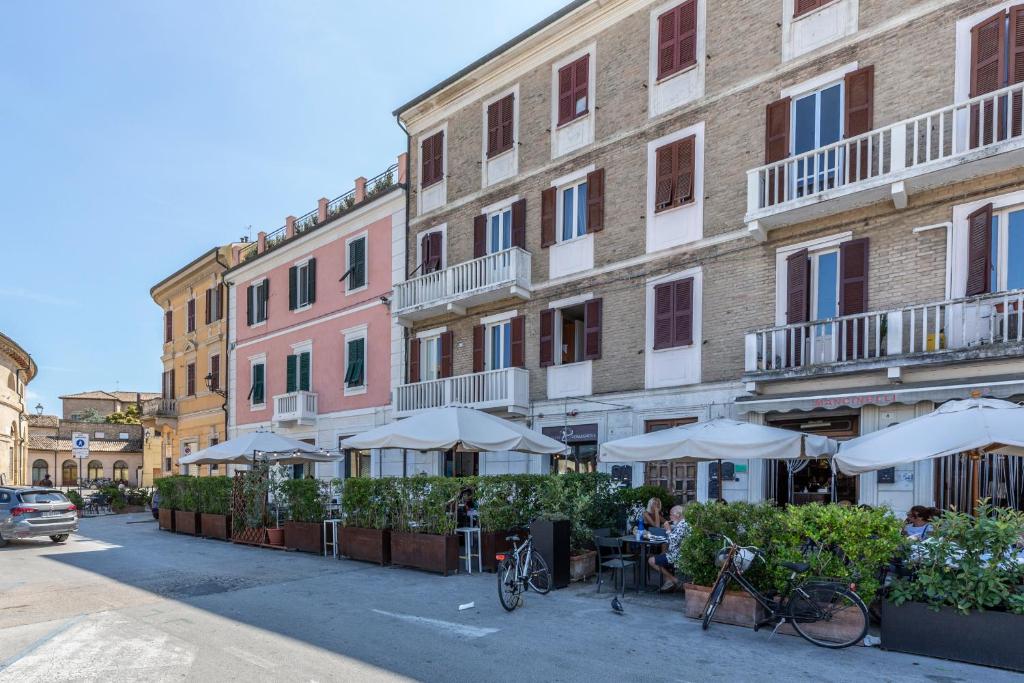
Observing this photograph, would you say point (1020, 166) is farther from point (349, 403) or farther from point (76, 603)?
point (349, 403)

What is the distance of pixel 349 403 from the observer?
25016mm

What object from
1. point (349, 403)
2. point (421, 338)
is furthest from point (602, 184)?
point (349, 403)

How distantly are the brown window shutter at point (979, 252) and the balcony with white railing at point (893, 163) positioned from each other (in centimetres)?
72

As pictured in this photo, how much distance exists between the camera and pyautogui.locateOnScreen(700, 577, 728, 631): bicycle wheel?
27.2 ft

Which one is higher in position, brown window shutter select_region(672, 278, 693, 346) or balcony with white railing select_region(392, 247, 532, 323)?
balcony with white railing select_region(392, 247, 532, 323)

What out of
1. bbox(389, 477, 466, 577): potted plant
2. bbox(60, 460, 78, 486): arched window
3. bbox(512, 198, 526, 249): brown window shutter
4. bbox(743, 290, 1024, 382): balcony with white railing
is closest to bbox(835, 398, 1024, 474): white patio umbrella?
bbox(743, 290, 1024, 382): balcony with white railing

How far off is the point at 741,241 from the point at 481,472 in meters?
9.43

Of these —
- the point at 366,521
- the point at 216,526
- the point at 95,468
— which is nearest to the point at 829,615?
the point at 366,521

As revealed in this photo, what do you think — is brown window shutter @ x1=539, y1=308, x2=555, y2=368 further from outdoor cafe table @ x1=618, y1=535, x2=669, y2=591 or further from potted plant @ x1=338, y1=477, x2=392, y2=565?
outdoor cafe table @ x1=618, y1=535, x2=669, y2=591

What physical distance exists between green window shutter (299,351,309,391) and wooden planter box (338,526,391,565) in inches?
534

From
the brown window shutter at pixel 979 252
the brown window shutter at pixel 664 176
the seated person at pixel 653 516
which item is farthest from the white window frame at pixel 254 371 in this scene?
the brown window shutter at pixel 979 252

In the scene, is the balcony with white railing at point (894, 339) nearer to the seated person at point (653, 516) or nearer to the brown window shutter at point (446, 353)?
the seated person at point (653, 516)

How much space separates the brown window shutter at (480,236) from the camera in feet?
68.0

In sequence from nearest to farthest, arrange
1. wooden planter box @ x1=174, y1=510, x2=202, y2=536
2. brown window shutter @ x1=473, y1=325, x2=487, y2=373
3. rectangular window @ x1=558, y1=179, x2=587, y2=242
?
rectangular window @ x1=558, y1=179, x2=587, y2=242 < wooden planter box @ x1=174, y1=510, x2=202, y2=536 < brown window shutter @ x1=473, y1=325, x2=487, y2=373
